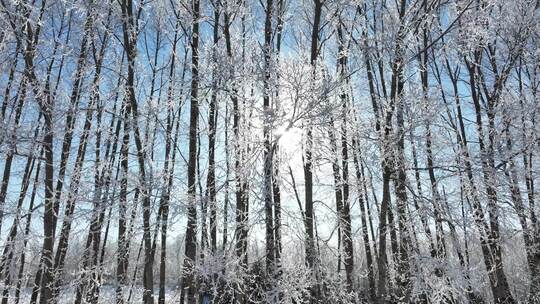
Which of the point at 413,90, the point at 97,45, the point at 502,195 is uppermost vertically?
the point at 97,45

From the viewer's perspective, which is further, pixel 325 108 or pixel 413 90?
pixel 413 90

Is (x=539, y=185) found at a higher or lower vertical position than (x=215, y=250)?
higher

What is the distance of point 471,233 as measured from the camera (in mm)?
5418

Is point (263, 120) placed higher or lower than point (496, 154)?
higher

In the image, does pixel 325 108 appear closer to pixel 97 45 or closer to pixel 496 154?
pixel 496 154

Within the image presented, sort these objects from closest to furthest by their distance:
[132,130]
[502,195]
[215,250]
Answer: [502,195] < [215,250] < [132,130]

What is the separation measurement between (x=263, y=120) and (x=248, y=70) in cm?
136

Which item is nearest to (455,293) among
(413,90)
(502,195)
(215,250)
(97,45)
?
(502,195)

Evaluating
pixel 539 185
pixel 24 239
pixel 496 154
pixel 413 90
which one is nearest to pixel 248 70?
pixel 413 90

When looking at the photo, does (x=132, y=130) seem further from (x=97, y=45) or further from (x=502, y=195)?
(x=97, y=45)

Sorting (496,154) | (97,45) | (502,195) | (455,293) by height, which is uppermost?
(97,45)

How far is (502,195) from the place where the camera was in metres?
5.40

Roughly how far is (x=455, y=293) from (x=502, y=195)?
1468 mm

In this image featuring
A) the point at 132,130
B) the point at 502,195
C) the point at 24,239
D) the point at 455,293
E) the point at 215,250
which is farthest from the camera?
the point at 24,239
